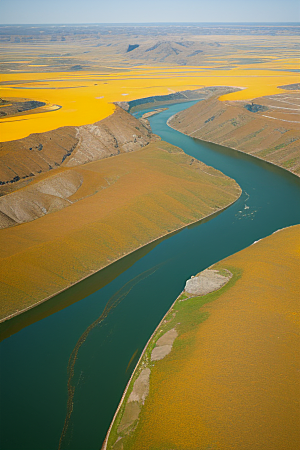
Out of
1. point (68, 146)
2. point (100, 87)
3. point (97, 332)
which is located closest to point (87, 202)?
point (68, 146)

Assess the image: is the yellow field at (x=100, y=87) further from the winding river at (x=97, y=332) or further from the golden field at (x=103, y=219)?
the winding river at (x=97, y=332)

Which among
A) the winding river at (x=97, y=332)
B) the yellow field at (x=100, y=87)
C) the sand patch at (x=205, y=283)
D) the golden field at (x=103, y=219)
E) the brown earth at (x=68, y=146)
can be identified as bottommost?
the winding river at (x=97, y=332)

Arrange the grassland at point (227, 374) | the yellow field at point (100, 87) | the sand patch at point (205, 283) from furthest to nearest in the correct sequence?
the yellow field at point (100, 87) → the sand patch at point (205, 283) → the grassland at point (227, 374)

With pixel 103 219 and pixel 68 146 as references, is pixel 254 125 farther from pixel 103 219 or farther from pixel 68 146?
pixel 103 219

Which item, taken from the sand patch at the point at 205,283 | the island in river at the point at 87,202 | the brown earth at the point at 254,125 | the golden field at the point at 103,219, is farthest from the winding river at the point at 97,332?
the brown earth at the point at 254,125

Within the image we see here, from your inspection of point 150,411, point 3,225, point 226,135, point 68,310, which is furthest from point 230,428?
point 226,135

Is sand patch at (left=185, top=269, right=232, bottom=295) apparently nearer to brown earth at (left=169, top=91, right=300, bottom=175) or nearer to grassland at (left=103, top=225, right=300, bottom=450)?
grassland at (left=103, top=225, right=300, bottom=450)

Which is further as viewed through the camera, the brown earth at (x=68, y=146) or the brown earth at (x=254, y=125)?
the brown earth at (x=254, y=125)
